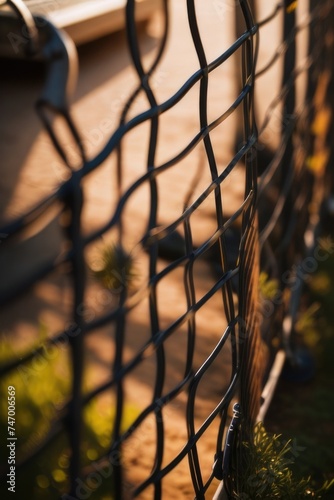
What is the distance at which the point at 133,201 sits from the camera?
4.26 metres

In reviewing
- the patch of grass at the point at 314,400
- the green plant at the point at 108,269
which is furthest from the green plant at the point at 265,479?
the green plant at the point at 108,269

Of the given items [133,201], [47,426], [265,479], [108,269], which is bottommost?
[265,479]

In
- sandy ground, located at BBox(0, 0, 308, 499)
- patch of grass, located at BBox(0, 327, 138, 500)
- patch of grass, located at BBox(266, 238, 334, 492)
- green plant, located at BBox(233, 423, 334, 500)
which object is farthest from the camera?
sandy ground, located at BBox(0, 0, 308, 499)

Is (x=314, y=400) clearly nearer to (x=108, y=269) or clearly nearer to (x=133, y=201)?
(x=108, y=269)

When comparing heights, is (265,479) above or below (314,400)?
below

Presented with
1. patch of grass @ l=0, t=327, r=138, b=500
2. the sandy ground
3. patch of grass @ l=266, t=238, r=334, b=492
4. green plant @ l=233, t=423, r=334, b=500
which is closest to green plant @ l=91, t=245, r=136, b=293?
the sandy ground

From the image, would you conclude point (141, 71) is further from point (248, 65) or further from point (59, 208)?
point (248, 65)

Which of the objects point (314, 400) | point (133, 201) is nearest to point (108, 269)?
point (314, 400)

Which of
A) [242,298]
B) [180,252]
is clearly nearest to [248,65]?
[242,298]

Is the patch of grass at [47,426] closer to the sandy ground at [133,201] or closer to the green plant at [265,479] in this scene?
the sandy ground at [133,201]

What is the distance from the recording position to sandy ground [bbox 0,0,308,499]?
2.44m

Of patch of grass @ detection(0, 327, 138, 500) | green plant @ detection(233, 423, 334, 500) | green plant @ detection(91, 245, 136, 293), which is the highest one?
green plant @ detection(91, 245, 136, 293)

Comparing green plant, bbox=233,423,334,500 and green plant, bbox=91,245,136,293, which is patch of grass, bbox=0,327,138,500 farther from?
green plant, bbox=91,245,136,293

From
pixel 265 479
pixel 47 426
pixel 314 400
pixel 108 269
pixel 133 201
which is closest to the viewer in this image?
pixel 265 479
